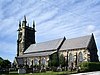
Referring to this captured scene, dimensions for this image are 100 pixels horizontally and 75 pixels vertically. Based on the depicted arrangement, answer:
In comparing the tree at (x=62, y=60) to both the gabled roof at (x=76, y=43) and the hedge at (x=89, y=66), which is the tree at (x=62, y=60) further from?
the hedge at (x=89, y=66)

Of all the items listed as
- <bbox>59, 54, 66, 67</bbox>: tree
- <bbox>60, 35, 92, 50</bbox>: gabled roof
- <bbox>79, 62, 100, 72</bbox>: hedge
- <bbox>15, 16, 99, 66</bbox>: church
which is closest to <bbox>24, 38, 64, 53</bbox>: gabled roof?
<bbox>15, 16, 99, 66</bbox>: church

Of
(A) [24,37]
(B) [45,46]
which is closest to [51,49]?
(B) [45,46]

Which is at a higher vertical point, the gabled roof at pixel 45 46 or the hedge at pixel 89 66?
the gabled roof at pixel 45 46

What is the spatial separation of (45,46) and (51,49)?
5687mm

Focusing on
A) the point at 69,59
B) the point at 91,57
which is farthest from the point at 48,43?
the point at 91,57

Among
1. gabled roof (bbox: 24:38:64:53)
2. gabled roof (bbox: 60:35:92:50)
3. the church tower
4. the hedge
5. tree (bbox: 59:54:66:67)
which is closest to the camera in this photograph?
the hedge

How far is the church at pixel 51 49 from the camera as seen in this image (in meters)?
56.3

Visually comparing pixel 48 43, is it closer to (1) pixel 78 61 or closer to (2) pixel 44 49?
(2) pixel 44 49

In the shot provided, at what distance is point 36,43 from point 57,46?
15455 mm

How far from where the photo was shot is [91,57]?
5547 centimetres

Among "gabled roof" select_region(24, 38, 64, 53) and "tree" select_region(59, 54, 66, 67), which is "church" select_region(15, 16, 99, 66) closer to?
"gabled roof" select_region(24, 38, 64, 53)

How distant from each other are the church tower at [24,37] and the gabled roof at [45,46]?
84.7 inches

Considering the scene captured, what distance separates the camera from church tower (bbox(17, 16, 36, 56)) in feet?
251

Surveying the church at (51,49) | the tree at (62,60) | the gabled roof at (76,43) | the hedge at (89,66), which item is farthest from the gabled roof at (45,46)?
the hedge at (89,66)
